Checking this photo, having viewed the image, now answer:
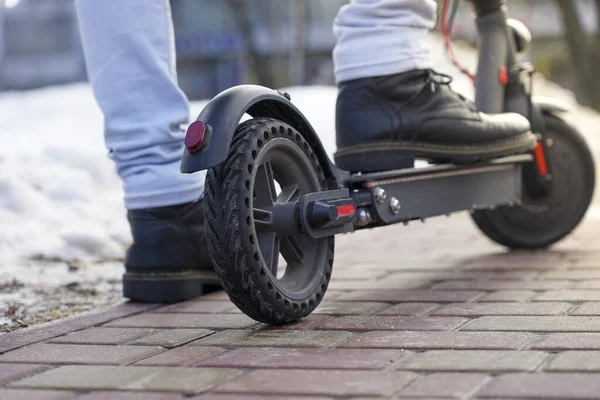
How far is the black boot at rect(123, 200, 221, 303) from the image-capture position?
2.81 metres

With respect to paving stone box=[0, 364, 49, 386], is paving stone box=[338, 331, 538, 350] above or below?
below

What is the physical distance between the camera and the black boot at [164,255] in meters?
2.81

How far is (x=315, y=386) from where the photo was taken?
67.8 inches

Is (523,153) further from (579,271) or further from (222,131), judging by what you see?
(222,131)

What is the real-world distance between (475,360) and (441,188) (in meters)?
1.08

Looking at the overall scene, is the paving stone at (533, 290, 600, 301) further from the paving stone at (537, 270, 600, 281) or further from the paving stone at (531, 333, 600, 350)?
the paving stone at (531, 333, 600, 350)

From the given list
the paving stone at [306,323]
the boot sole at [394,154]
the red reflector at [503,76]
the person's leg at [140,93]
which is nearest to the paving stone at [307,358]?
the paving stone at [306,323]

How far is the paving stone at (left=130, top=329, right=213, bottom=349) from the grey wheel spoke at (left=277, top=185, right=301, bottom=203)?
13.8 inches

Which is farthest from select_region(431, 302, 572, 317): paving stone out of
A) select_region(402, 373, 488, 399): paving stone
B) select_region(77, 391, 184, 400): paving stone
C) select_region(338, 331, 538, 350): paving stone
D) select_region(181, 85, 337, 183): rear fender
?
select_region(77, 391, 184, 400): paving stone

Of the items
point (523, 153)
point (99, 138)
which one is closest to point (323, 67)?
point (99, 138)

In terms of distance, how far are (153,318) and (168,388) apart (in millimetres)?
814

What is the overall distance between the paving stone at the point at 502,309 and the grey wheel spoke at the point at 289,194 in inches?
17.0

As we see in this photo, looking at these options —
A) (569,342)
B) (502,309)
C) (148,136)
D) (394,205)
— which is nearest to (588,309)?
(502,309)

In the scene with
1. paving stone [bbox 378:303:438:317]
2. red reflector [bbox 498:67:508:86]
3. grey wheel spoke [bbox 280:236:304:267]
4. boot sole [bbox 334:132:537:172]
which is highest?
red reflector [bbox 498:67:508:86]
